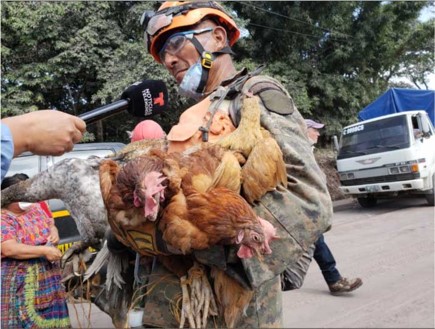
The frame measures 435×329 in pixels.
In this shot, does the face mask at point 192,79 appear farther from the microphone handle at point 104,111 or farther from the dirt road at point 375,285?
the dirt road at point 375,285

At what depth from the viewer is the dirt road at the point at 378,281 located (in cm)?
461

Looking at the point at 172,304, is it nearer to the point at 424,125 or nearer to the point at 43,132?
the point at 43,132

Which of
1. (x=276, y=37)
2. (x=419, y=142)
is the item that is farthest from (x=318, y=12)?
(x=419, y=142)

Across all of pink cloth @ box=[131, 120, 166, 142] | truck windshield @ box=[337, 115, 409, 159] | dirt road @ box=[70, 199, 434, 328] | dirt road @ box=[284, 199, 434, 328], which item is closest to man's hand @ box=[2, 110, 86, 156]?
dirt road @ box=[70, 199, 434, 328]

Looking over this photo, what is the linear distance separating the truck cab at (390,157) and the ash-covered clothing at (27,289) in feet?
32.1

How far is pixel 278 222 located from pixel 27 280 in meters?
2.87

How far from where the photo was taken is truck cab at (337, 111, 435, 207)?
1130cm

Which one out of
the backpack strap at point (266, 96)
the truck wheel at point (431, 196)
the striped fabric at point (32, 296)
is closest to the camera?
the backpack strap at point (266, 96)

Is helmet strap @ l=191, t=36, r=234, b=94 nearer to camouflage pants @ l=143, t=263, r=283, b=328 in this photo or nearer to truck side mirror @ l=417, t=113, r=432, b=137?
camouflage pants @ l=143, t=263, r=283, b=328

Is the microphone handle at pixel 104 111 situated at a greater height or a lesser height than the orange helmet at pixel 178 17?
lesser

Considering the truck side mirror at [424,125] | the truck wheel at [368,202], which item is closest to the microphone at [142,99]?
the truck side mirror at [424,125]

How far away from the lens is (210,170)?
163 cm

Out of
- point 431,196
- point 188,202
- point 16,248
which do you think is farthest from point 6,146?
point 431,196

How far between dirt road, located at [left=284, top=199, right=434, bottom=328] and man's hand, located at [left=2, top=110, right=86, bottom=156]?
9.03 feet
